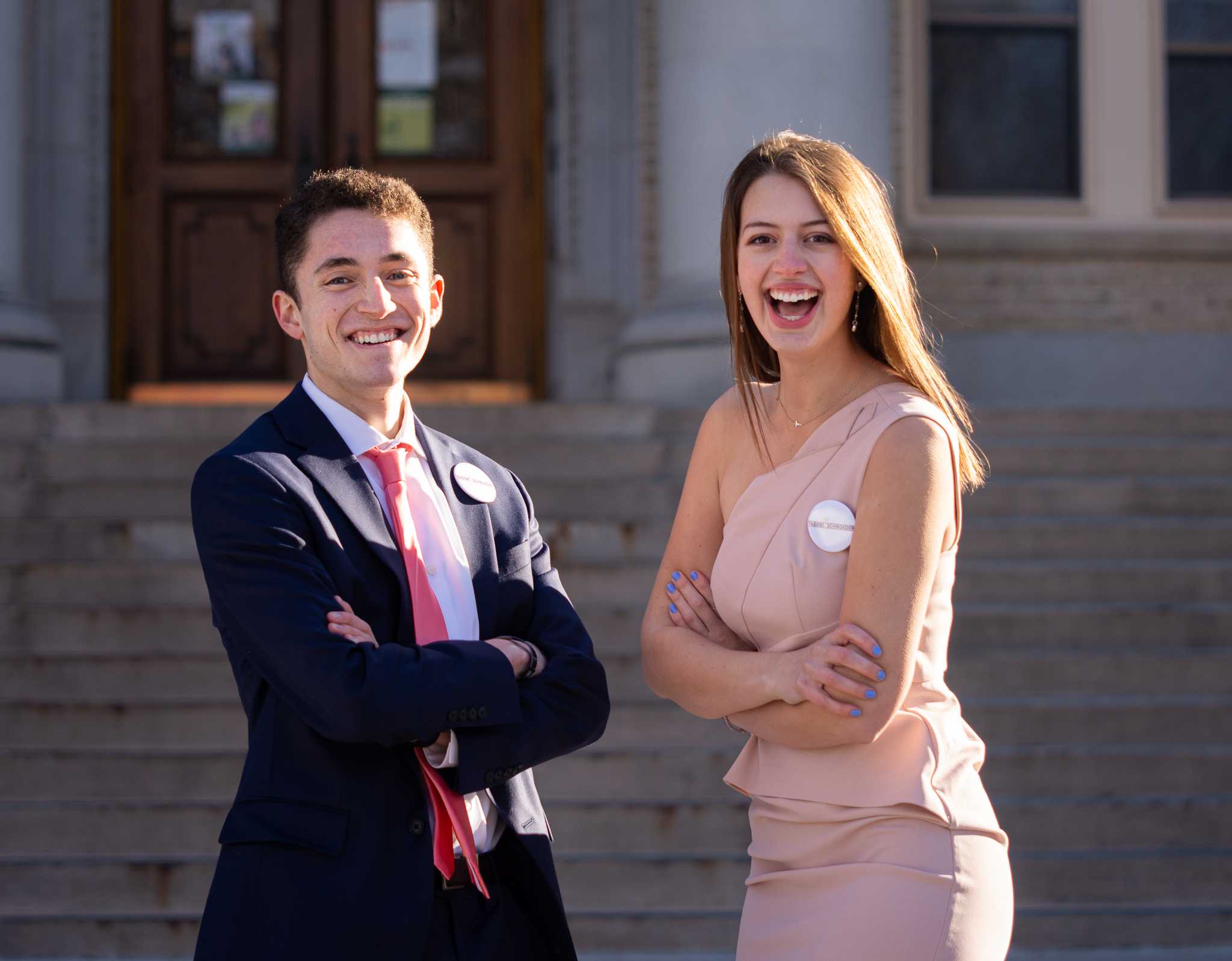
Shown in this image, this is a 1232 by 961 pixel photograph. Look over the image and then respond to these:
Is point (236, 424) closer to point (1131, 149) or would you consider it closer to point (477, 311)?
point (477, 311)

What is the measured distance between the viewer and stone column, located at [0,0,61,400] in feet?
24.6

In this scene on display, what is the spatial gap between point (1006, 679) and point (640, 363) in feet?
10.5

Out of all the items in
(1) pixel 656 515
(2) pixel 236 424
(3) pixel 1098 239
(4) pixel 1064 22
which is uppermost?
(4) pixel 1064 22

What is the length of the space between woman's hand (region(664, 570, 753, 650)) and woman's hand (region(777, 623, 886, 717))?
260 mm

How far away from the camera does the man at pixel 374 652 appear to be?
208cm

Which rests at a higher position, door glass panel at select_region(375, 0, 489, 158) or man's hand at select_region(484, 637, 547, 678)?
door glass panel at select_region(375, 0, 489, 158)

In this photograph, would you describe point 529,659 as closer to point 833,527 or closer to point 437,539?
point 437,539

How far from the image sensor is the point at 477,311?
352 inches

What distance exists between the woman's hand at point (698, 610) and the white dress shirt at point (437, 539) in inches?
16.3

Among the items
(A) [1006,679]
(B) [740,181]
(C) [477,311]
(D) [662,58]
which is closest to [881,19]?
(D) [662,58]

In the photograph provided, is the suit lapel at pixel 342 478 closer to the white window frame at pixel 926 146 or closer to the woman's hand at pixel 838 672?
the woman's hand at pixel 838 672

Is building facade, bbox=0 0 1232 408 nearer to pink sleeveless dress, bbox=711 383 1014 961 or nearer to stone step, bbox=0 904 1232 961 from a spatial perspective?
stone step, bbox=0 904 1232 961

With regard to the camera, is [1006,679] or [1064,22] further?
[1064,22]

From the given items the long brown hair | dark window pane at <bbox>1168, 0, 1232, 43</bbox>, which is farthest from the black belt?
dark window pane at <bbox>1168, 0, 1232, 43</bbox>
